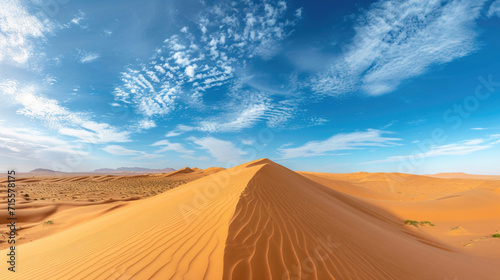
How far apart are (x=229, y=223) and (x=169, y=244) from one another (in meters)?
1.11

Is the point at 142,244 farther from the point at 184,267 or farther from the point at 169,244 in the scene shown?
the point at 184,267

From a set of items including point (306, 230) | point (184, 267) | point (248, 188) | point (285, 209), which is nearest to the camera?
point (184, 267)

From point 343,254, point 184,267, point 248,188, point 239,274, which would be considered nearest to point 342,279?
point 343,254

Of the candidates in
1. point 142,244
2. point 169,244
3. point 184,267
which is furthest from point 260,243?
point 142,244

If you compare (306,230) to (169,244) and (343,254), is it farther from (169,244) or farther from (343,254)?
(169,244)

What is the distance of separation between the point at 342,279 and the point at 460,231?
10.4m

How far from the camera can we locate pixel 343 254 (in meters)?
3.81

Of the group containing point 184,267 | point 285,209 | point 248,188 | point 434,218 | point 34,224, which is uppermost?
point 248,188

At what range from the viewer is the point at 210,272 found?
2.74m

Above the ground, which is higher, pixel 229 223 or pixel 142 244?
pixel 229 223

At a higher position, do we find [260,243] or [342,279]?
[260,243]

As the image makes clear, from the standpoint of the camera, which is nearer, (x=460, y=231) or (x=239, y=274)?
(x=239, y=274)

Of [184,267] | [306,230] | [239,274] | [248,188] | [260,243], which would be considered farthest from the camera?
[248,188]

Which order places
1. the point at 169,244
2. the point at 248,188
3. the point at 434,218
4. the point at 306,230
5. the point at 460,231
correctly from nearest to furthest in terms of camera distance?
the point at 169,244 → the point at 306,230 → the point at 248,188 → the point at 460,231 → the point at 434,218
